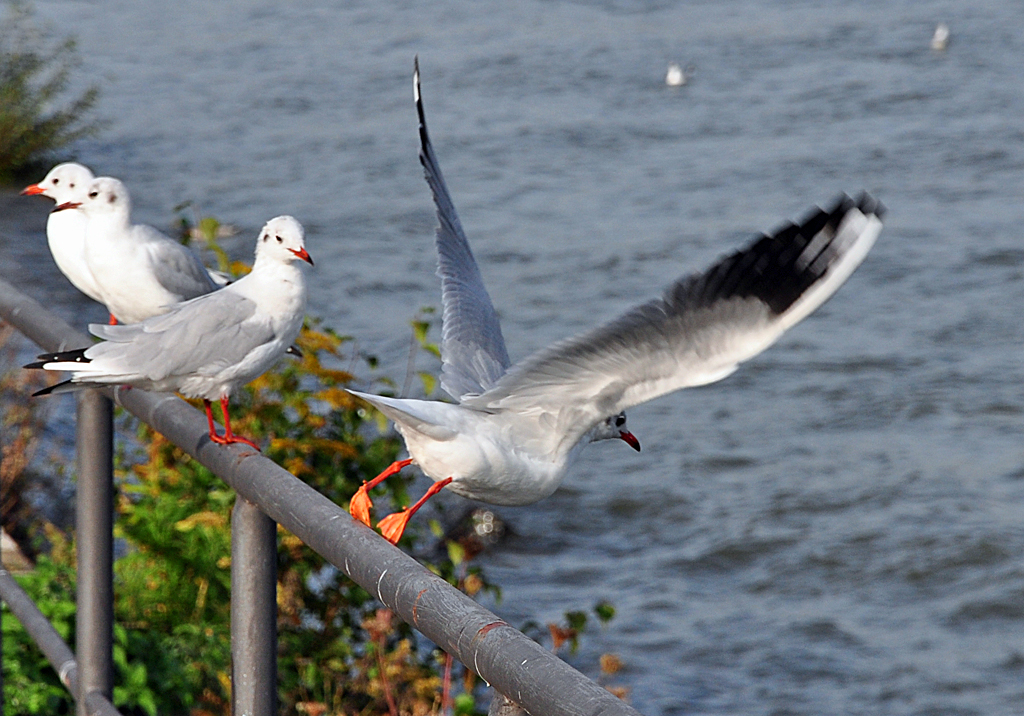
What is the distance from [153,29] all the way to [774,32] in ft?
25.3

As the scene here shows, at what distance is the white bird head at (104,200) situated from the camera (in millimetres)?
3309

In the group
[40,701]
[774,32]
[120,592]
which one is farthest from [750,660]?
[774,32]

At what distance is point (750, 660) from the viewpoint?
5742mm

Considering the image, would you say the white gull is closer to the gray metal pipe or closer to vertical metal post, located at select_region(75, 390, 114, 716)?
the gray metal pipe

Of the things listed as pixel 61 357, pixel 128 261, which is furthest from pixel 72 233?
pixel 61 357

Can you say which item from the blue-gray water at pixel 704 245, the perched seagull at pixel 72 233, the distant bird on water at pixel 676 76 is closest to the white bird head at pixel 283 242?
the perched seagull at pixel 72 233

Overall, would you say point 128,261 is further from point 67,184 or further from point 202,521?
point 202,521

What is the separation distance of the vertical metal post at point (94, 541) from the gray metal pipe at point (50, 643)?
17 mm

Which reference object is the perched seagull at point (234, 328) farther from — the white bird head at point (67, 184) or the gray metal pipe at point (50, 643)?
the white bird head at point (67, 184)

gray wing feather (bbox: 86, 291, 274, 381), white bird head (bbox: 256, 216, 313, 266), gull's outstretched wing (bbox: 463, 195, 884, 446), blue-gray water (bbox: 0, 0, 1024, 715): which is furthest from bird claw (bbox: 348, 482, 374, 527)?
blue-gray water (bbox: 0, 0, 1024, 715)

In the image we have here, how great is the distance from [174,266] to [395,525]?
1059 mm

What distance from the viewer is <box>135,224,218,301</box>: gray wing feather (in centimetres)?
324

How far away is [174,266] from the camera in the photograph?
328 centimetres

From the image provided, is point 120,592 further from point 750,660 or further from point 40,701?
point 750,660
